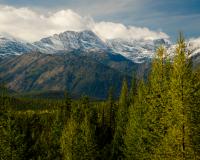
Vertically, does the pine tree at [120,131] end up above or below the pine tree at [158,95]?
below

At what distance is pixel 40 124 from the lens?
642 feet

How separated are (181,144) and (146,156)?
56.3 ft

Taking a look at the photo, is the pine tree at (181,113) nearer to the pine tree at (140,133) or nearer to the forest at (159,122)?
the forest at (159,122)

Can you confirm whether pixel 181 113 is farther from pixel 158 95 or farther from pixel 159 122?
pixel 158 95

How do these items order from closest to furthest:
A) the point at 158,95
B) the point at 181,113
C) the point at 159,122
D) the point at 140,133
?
the point at 181,113, the point at 159,122, the point at 158,95, the point at 140,133

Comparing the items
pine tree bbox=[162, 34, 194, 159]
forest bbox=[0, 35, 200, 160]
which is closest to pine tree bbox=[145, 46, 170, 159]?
forest bbox=[0, 35, 200, 160]

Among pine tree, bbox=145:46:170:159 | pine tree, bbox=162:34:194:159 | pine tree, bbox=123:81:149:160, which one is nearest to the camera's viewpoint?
pine tree, bbox=162:34:194:159

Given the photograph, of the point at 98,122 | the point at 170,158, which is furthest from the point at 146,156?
the point at 98,122

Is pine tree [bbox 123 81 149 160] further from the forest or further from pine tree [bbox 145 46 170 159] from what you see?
pine tree [bbox 145 46 170 159]

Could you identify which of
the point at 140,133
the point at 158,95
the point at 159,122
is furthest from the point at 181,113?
the point at 140,133

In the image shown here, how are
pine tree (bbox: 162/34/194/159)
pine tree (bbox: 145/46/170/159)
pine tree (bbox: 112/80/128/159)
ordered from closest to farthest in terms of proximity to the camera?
pine tree (bbox: 162/34/194/159), pine tree (bbox: 145/46/170/159), pine tree (bbox: 112/80/128/159)

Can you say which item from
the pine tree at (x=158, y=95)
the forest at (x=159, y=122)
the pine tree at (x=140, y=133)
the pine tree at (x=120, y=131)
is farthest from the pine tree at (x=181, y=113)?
the pine tree at (x=120, y=131)

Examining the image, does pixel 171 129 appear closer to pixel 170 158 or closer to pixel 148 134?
pixel 170 158

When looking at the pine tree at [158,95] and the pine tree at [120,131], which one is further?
the pine tree at [120,131]
